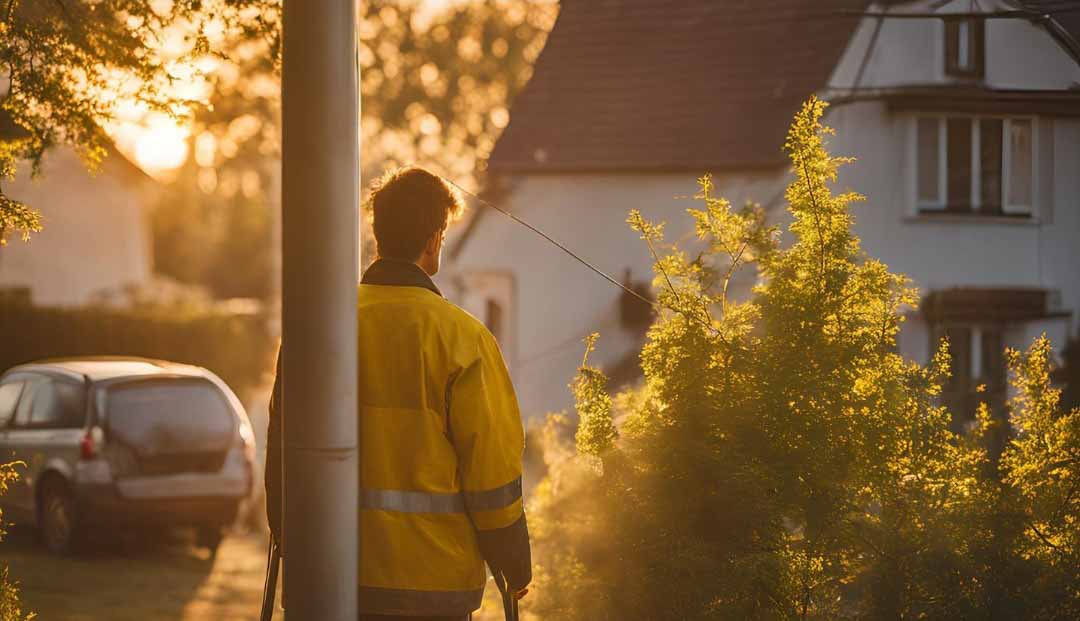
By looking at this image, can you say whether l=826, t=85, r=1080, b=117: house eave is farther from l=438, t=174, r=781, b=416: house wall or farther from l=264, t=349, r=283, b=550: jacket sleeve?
l=264, t=349, r=283, b=550: jacket sleeve

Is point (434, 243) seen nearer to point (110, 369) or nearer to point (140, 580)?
point (140, 580)

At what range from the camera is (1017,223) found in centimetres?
1891

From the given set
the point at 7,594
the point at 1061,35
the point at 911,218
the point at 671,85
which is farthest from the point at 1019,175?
the point at 7,594

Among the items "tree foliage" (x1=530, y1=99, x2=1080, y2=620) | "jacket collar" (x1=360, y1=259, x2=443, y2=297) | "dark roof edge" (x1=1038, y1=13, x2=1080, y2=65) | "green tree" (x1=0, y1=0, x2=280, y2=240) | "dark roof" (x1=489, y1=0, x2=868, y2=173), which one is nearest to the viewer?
"jacket collar" (x1=360, y1=259, x2=443, y2=297)

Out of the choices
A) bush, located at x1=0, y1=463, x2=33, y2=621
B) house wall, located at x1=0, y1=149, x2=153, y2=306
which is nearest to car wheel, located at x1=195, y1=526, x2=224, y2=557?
bush, located at x1=0, y1=463, x2=33, y2=621

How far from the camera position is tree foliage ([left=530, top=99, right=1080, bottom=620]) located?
4.18m

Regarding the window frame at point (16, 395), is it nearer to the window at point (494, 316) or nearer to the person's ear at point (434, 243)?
the person's ear at point (434, 243)

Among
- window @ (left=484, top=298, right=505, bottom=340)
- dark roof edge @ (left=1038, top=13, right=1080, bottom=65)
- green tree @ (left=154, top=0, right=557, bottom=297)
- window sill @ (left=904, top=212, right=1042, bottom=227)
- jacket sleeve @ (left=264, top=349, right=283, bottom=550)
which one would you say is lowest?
jacket sleeve @ (left=264, top=349, right=283, bottom=550)

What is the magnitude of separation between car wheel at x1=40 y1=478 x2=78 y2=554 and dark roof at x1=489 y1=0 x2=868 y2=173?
1107cm

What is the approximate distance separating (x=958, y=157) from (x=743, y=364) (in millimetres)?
16083

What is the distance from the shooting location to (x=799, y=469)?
4262 mm

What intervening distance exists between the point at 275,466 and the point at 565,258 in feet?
58.1

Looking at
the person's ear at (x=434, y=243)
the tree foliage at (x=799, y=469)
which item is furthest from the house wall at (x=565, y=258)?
the person's ear at (x=434, y=243)

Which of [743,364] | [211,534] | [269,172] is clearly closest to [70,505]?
[211,534]
